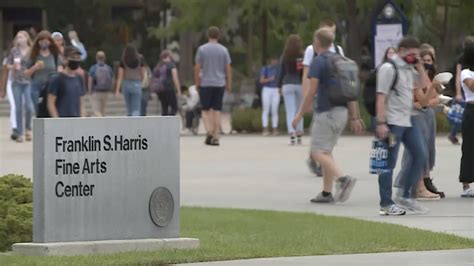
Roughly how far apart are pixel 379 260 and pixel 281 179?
746 cm

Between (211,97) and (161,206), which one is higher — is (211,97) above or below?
above

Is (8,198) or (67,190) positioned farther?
(8,198)

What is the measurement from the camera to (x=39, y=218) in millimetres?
10148

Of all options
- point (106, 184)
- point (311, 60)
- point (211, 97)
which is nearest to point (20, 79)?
point (211, 97)

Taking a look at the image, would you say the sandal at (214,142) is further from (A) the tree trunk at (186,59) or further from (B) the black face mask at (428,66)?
(A) the tree trunk at (186,59)

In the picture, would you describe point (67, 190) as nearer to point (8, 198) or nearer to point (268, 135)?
point (8, 198)

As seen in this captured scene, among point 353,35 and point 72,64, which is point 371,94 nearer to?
point 72,64

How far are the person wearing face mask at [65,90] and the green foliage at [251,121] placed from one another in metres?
12.6

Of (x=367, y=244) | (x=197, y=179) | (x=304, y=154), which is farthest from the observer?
(x=304, y=154)

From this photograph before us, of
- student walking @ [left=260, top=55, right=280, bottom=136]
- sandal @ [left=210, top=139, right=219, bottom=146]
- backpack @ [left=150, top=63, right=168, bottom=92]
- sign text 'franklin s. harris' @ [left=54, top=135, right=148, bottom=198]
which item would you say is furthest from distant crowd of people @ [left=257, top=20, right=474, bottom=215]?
backpack @ [left=150, top=63, right=168, bottom=92]

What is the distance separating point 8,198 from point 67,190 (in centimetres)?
128

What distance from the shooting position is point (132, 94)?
25.8 meters

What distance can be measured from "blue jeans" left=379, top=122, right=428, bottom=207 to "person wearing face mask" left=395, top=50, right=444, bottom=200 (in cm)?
7

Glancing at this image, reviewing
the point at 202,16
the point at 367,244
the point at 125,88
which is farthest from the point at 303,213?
the point at 202,16
